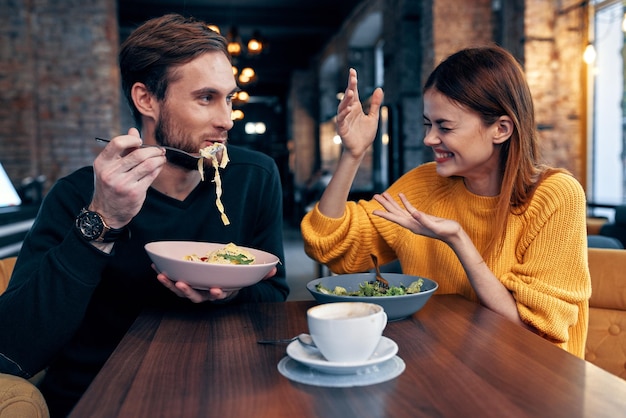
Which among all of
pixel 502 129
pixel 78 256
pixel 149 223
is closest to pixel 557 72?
pixel 502 129

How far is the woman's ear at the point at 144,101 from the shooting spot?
160 centimetres

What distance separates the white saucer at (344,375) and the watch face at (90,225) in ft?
1.65

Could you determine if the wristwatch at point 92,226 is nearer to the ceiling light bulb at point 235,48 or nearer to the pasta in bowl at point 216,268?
the pasta in bowl at point 216,268

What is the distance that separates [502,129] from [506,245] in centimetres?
31

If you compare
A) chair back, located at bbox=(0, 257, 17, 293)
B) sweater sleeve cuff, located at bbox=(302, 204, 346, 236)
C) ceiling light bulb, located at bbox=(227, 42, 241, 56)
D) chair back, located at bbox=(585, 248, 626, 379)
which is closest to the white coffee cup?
sweater sleeve cuff, located at bbox=(302, 204, 346, 236)

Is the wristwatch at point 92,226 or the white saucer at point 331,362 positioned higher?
the wristwatch at point 92,226

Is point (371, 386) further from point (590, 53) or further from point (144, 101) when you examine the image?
point (590, 53)

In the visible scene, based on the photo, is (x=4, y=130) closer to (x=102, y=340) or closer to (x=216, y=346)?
(x=102, y=340)

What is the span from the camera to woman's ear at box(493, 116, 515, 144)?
150 centimetres

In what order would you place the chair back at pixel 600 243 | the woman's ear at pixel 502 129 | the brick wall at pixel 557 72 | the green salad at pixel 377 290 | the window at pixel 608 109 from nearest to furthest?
the green salad at pixel 377 290
the woman's ear at pixel 502 129
the chair back at pixel 600 243
the window at pixel 608 109
the brick wall at pixel 557 72

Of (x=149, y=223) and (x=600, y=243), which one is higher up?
(x=149, y=223)

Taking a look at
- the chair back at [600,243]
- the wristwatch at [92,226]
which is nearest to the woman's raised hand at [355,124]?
the wristwatch at [92,226]

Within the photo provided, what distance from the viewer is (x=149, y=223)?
1.49 metres

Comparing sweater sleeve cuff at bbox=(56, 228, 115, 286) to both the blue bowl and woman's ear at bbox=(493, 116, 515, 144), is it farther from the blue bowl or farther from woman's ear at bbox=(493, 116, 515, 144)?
woman's ear at bbox=(493, 116, 515, 144)
